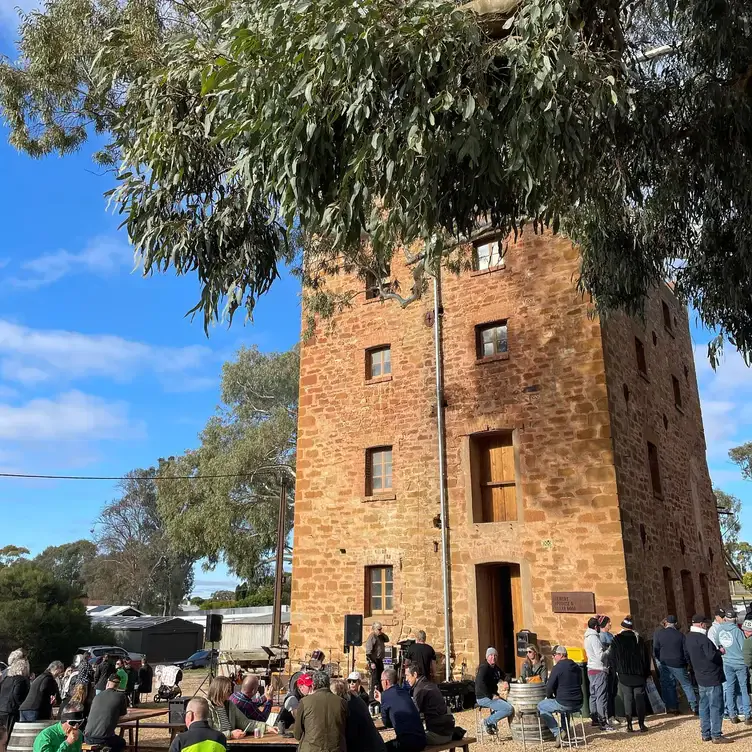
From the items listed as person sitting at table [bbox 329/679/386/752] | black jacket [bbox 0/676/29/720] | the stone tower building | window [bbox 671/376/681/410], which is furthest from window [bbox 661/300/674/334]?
black jacket [bbox 0/676/29/720]

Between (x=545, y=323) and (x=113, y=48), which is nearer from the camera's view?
(x=113, y=48)

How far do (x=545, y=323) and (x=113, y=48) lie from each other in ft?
28.9

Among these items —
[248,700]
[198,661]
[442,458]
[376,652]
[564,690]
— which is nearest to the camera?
[248,700]

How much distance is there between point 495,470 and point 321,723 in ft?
29.8

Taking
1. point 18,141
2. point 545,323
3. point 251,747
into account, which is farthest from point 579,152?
point 18,141

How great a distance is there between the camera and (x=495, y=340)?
14789mm

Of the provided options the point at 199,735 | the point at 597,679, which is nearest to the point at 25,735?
the point at 199,735

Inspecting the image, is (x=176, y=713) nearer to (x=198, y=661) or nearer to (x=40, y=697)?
(x=40, y=697)

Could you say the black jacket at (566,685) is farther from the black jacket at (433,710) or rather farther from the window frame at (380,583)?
the window frame at (380,583)

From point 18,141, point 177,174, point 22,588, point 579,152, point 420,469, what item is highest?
point 18,141

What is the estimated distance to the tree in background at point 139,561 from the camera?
52344 millimetres

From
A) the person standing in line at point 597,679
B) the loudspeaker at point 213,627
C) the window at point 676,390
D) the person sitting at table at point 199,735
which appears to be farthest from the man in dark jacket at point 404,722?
the window at point 676,390

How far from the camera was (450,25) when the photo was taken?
647 centimetres

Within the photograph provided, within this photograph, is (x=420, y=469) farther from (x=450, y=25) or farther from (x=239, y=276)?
(x=450, y=25)
